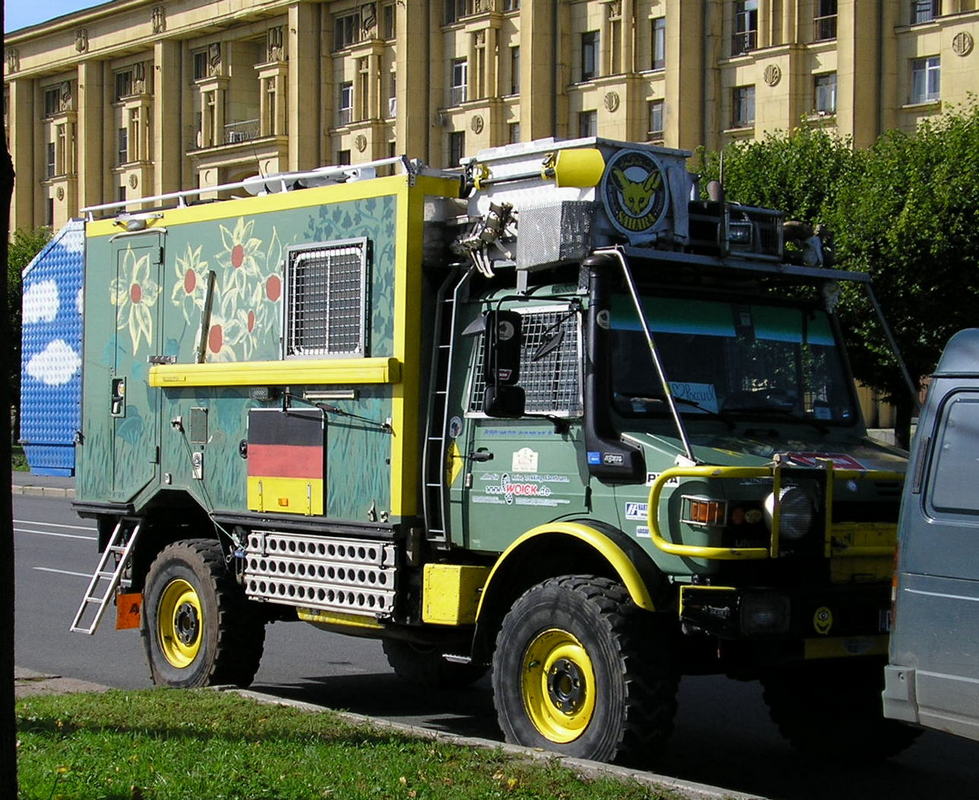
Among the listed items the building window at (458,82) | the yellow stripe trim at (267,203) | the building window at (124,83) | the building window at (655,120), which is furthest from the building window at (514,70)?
the yellow stripe trim at (267,203)

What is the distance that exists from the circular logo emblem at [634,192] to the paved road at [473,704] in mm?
2968

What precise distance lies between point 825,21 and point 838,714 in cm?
4130

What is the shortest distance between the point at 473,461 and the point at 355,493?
37.9 inches

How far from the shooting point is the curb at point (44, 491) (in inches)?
1410

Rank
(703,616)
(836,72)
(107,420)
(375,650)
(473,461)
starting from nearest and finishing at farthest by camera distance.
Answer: (703,616) < (473,461) < (107,420) < (375,650) < (836,72)

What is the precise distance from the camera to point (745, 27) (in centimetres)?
4925

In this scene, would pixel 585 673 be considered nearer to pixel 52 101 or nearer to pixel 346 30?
pixel 346 30

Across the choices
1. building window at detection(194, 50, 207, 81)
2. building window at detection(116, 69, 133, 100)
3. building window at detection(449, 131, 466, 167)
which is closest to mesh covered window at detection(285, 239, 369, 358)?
building window at detection(449, 131, 466, 167)

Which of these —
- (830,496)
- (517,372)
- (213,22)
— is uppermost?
(213,22)

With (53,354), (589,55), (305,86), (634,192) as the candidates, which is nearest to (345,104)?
(305,86)

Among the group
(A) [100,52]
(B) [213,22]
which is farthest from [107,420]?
(A) [100,52]

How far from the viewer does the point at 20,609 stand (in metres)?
15.0

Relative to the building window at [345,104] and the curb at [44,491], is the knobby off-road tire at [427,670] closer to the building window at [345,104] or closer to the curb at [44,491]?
the curb at [44,491]

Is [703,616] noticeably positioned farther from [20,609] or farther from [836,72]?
[836,72]
